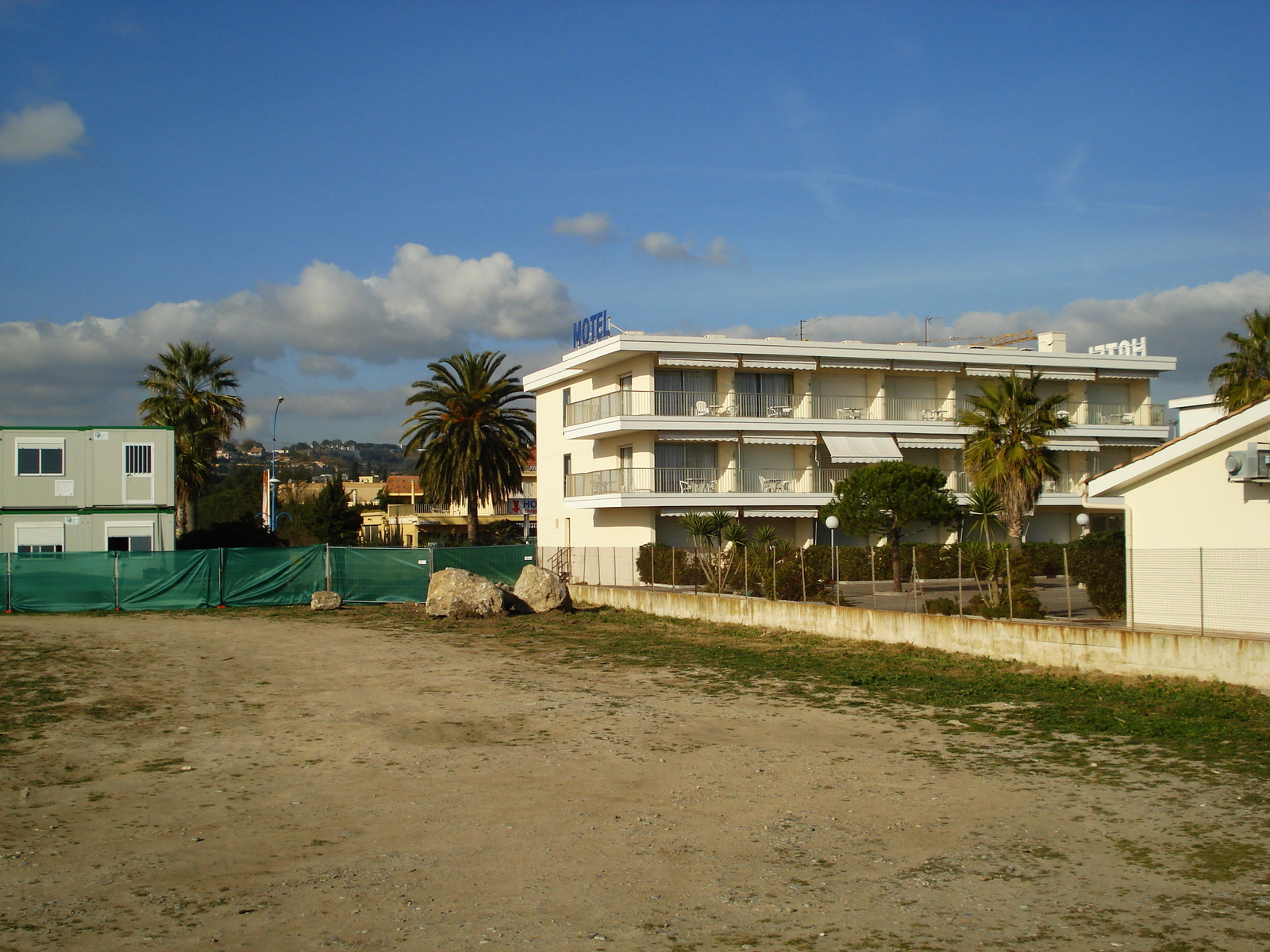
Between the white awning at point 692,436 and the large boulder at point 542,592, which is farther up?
the white awning at point 692,436

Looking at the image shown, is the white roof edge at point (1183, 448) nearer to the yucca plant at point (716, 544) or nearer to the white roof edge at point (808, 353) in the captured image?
the yucca plant at point (716, 544)

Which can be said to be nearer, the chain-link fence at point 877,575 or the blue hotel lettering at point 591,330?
the chain-link fence at point 877,575

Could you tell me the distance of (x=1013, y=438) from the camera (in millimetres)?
33312

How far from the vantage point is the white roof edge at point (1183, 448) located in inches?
689

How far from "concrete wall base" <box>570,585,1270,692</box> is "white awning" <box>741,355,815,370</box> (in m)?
18.1

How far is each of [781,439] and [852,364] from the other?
535cm

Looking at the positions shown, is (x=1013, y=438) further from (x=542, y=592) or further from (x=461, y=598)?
(x=461, y=598)

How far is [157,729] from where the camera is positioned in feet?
45.9

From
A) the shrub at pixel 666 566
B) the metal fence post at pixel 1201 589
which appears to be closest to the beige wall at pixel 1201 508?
the metal fence post at pixel 1201 589

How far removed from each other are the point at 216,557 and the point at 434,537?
37.6 m

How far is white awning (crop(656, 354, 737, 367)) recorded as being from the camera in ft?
143

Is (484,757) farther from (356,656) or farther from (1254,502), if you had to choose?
(1254,502)

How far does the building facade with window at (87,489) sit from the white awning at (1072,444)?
130 ft

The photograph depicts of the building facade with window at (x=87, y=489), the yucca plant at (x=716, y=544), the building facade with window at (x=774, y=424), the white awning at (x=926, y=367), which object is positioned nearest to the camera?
the yucca plant at (x=716, y=544)
